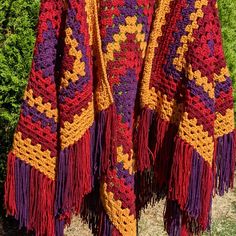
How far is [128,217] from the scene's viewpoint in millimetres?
1553

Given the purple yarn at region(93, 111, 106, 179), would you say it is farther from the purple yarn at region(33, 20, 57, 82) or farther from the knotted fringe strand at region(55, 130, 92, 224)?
the purple yarn at region(33, 20, 57, 82)

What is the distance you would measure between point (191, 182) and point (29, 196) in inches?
19.1

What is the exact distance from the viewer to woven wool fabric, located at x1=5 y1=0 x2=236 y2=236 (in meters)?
1.43

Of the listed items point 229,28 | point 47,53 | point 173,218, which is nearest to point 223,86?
point 173,218

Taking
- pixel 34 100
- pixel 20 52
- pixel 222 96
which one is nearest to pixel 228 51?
pixel 20 52

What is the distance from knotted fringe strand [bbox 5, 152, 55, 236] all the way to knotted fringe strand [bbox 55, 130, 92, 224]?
50mm

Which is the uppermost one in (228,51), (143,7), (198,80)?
(143,7)

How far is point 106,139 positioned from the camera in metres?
1.46

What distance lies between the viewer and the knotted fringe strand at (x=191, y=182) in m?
1.49

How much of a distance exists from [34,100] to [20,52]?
1.59m

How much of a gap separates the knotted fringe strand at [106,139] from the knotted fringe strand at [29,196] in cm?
17

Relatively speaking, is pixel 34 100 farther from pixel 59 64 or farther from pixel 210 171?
pixel 210 171

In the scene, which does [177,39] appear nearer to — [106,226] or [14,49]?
[106,226]

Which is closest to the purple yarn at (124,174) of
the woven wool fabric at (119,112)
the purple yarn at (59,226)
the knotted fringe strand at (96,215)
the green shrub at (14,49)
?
the woven wool fabric at (119,112)
